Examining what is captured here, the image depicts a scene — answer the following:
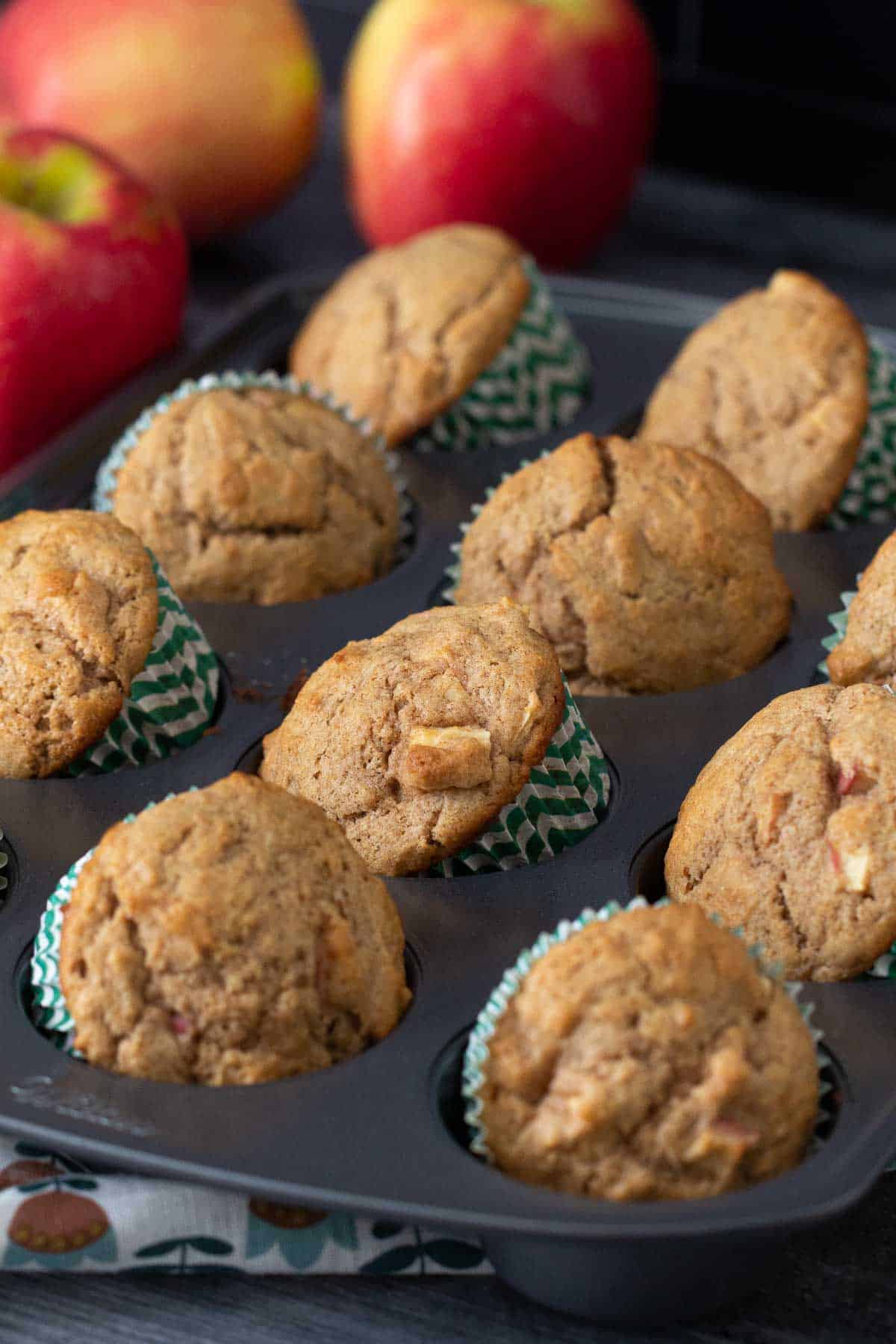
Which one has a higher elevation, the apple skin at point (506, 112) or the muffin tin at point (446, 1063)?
the apple skin at point (506, 112)

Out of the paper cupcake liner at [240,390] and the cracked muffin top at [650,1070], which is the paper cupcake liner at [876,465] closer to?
the paper cupcake liner at [240,390]

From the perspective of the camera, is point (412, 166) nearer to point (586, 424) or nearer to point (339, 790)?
point (586, 424)

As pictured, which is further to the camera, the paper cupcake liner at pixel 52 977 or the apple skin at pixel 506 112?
the apple skin at pixel 506 112

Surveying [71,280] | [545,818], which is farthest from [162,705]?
[71,280]

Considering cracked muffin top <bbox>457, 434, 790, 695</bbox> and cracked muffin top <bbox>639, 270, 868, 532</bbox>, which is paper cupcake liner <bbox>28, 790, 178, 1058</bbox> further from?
cracked muffin top <bbox>639, 270, 868, 532</bbox>

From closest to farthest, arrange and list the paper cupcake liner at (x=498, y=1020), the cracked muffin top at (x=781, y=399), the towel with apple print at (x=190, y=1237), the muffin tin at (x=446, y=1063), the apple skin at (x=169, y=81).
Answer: the muffin tin at (x=446, y=1063) → the paper cupcake liner at (x=498, y=1020) → the towel with apple print at (x=190, y=1237) → the cracked muffin top at (x=781, y=399) → the apple skin at (x=169, y=81)

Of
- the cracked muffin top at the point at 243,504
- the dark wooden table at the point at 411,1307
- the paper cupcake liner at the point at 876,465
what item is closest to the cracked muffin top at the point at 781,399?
the paper cupcake liner at the point at 876,465
